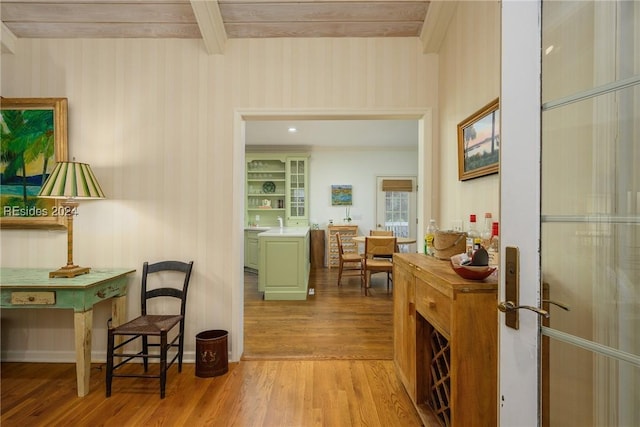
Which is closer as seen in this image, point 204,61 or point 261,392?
point 261,392

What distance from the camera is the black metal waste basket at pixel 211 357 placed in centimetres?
242

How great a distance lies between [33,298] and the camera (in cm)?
213

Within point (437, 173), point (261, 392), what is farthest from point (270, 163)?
point (261, 392)

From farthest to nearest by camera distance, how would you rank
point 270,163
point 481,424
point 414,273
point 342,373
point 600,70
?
point 270,163 < point 342,373 < point 414,273 < point 481,424 < point 600,70

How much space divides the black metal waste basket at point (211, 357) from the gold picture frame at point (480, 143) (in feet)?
7.17

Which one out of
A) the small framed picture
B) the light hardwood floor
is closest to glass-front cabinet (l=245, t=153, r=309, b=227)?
the small framed picture

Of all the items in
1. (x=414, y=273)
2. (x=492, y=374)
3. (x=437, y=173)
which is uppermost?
(x=437, y=173)

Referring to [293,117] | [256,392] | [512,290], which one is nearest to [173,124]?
[293,117]

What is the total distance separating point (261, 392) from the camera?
2211 millimetres

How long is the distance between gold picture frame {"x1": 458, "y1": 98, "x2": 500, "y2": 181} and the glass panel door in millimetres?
521

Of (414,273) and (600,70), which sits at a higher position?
(600,70)

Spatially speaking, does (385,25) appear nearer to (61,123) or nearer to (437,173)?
(437,173)

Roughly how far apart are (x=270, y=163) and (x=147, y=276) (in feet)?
15.3

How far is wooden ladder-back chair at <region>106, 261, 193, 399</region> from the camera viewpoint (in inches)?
85.1
